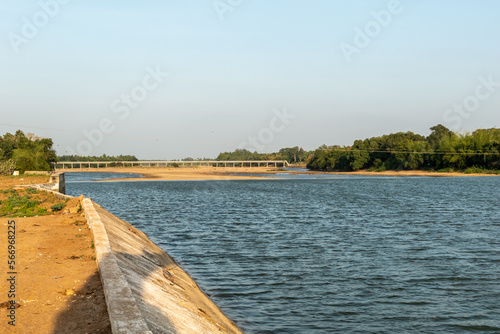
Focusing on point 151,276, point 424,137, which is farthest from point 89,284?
point 424,137

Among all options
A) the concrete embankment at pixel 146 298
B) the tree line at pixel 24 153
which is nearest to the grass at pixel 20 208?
the concrete embankment at pixel 146 298

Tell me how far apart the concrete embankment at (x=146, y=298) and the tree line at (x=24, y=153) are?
5255 centimetres

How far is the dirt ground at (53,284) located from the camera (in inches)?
292

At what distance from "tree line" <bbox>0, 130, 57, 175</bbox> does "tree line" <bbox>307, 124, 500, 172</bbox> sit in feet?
345

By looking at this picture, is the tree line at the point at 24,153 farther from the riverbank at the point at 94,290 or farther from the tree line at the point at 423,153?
the tree line at the point at 423,153

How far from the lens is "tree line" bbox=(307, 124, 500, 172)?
123625mm

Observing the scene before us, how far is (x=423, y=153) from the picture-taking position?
140 metres

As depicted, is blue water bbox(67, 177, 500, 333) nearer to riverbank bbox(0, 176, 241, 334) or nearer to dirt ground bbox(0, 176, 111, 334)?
riverbank bbox(0, 176, 241, 334)

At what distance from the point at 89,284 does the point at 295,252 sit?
12681mm

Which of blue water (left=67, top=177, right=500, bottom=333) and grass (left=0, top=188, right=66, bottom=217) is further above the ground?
grass (left=0, top=188, right=66, bottom=217)

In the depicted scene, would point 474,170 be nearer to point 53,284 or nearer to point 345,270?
point 345,270

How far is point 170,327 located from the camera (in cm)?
790

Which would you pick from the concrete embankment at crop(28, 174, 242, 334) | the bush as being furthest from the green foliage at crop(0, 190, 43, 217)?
the bush

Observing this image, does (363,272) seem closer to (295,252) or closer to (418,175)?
(295,252)
